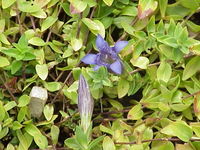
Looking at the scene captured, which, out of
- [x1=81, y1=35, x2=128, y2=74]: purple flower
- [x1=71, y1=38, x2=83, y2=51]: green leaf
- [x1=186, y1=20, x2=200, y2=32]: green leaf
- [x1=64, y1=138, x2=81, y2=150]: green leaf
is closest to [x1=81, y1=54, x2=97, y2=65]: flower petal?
[x1=81, y1=35, x2=128, y2=74]: purple flower

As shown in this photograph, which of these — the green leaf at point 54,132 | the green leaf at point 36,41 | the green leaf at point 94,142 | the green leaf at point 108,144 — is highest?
the green leaf at point 36,41

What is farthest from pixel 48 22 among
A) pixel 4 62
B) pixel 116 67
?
pixel 116 67

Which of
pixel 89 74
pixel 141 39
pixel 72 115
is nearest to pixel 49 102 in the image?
pixel 72 115

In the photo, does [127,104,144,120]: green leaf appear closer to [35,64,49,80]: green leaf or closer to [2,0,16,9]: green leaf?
[35,64,49,80]: green leaf

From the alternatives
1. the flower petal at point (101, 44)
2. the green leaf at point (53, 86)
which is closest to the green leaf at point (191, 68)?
the flower petal at point (101, 44)

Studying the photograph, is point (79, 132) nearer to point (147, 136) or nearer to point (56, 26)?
point (147, 136)

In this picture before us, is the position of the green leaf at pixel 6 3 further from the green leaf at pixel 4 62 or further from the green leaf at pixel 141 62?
the green leaf at pixel 141 62

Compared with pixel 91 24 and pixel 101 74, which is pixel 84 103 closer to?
pixel 101 74
